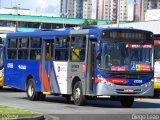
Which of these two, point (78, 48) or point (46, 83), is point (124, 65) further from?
point (46, 83)

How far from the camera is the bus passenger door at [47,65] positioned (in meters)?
25.3

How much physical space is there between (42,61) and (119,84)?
5.33 m

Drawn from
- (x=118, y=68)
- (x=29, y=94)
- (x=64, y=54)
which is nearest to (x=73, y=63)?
(x=64, y=54)

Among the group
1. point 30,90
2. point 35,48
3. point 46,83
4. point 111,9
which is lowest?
point 30,90

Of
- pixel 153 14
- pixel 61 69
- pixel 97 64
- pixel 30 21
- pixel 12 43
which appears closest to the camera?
pixel 97 64

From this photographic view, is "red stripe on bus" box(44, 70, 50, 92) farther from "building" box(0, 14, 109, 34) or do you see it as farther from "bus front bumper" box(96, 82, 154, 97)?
"building" box(0, 14, 109, 34)

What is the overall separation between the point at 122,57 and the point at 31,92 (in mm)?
6385

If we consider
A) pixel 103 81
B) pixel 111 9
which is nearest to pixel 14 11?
pixel 111 9

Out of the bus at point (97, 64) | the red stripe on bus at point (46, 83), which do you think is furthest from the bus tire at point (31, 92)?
the red stripe on bus at point (46, 83)

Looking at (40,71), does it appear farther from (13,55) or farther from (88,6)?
(88,6)

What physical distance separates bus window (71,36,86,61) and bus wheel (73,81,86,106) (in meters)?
1.05

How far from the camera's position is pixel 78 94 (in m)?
23.0

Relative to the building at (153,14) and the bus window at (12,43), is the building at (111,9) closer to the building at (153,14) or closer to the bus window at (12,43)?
the building at (153,14)

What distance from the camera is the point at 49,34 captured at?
25641mm
